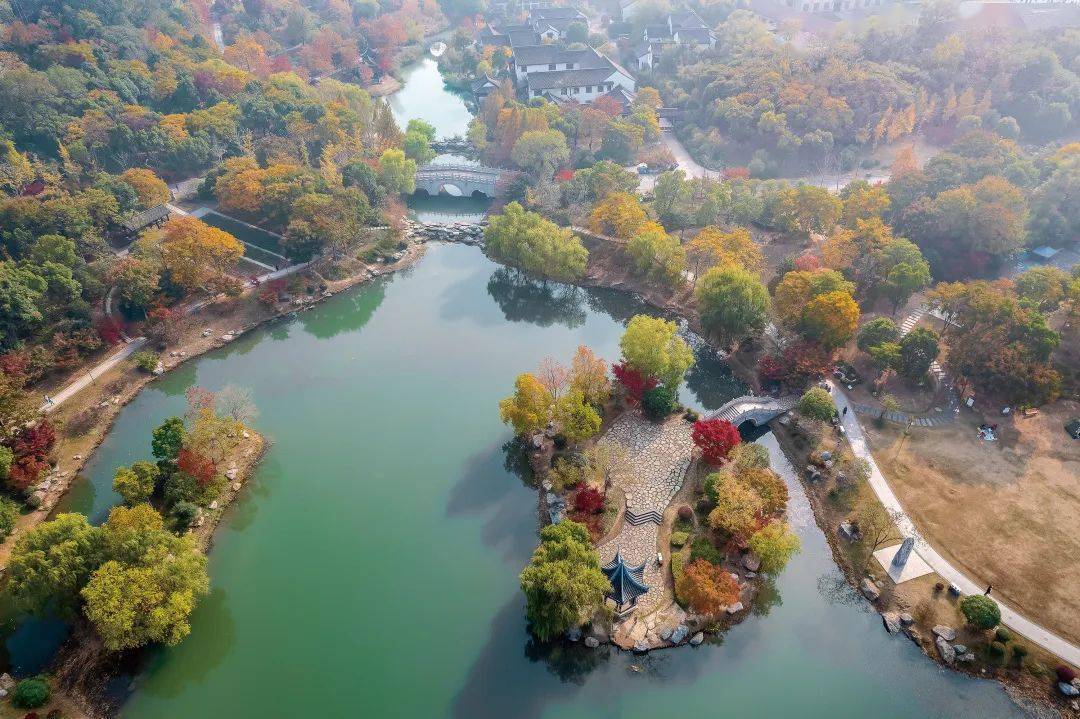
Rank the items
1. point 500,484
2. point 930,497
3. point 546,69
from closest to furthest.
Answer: point 930,497 < point 500,484 < point 546,69

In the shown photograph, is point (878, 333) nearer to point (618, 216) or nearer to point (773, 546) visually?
point (773, 546)

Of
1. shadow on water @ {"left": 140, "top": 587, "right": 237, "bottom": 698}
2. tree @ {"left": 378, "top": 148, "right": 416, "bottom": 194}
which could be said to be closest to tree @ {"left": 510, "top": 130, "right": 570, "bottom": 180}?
tree @ {"left": 378, "top": 148, "right": 416, "bottom": 194}

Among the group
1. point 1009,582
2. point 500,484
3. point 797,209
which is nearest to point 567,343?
point 500,484

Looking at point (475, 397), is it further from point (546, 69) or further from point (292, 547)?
point (546, 69)

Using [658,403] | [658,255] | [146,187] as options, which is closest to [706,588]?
[658,403]

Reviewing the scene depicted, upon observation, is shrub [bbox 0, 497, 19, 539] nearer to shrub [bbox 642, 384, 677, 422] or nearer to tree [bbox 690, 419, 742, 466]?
shrub [bbox 642, 384, 677, 422]

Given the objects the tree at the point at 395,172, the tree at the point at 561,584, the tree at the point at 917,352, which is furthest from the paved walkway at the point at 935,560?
the tree at the point at 395,172
